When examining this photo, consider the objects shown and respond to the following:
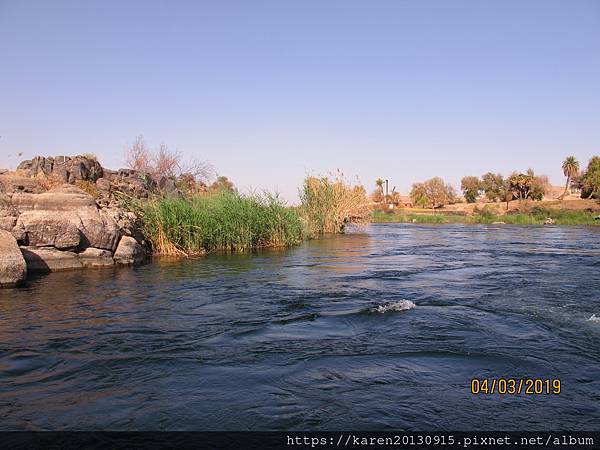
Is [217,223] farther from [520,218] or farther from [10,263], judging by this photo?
[520,218]

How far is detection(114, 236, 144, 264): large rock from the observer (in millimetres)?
13461

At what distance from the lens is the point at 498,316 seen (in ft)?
23.2

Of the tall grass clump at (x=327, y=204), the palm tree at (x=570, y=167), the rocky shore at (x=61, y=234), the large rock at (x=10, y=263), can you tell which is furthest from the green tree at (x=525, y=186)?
the large rock at (x=10, y=263)

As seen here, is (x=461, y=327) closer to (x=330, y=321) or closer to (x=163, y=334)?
(x=330, y=321)

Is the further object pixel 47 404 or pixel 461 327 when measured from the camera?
pixel 461 327

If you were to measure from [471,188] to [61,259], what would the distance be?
267 ft

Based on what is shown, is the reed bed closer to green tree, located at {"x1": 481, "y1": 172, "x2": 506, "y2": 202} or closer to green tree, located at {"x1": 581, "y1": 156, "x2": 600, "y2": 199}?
green tree, located at {"x1": 581, "y1": 156, "x2": 600, "y2": 199}

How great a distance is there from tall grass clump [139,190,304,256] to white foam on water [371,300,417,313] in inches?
366

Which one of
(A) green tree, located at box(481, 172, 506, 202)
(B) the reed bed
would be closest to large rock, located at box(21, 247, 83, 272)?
(B) the reed bed

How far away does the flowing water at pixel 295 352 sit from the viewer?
151 inches

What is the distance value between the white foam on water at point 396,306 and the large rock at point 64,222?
28.2 feet

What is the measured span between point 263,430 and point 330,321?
11.2 feet

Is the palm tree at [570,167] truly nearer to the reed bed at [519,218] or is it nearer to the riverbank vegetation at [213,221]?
the reed bed at [519,218]
